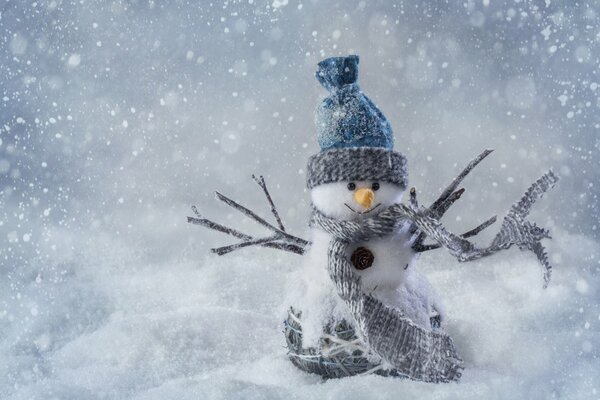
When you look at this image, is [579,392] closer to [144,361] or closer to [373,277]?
[373,277]

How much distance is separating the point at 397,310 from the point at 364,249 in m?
0.16

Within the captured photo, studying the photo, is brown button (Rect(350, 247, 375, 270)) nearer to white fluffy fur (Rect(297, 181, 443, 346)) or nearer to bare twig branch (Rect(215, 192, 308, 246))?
white fluffy fur (Rect(297, 181, 443, 346))

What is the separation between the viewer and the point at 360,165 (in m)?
1.29

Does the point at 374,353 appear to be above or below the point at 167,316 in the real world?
below

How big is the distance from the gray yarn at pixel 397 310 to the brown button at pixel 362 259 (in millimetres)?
31

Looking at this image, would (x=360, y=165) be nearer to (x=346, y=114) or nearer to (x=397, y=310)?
(x=346, y=114)

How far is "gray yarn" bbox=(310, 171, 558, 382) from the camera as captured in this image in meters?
1.13

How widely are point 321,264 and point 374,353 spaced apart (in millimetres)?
244

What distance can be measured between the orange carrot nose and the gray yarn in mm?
35

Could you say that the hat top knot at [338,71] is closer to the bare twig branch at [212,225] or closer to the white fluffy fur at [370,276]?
the white fluffy fur at [370,276]

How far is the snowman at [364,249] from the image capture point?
3.78ft

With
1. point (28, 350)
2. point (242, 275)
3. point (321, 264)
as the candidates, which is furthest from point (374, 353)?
point (28, 350)

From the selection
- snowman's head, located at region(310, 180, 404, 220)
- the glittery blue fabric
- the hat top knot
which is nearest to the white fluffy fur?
snowman's head, located at region(310, 180, 404, 220)

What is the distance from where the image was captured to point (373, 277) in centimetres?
128
